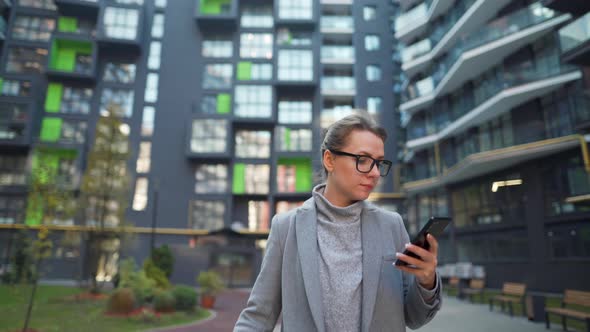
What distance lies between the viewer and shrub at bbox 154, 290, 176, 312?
45.4 feet

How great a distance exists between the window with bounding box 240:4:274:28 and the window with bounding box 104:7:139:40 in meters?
11.3

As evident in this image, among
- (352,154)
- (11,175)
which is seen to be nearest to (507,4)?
(352,154)

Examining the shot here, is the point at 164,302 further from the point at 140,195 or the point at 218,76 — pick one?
the point at 218,76

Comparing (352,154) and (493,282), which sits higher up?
(352,154)

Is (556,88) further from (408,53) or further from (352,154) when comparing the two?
(352,154)

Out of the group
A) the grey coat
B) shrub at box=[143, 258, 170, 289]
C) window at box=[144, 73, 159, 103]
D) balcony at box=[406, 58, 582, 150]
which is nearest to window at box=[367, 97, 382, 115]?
balcony at box=[406, 58, 582, 150]

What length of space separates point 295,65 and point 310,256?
128 feet

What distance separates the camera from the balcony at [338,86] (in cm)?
3962

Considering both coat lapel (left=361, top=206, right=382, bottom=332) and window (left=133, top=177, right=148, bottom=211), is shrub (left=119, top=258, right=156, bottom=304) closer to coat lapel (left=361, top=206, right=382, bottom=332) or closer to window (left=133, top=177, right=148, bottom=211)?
coat lapel (left=361, top=206, right=382, bottom=332)

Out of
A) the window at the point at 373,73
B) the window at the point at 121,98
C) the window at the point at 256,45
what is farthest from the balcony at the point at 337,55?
the window at the point at 121,98

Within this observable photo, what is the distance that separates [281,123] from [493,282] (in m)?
23.8

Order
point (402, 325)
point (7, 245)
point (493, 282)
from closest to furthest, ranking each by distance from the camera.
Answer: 1. point (402, 325)
2. point (493, 282)
3. point (7, 245)

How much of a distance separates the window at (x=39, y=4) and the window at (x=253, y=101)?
21.3 meters

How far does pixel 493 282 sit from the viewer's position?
2342 cm
